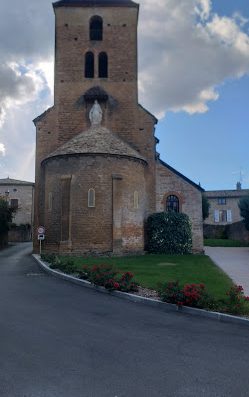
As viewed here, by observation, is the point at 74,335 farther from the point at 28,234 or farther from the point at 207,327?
the point at 28,234

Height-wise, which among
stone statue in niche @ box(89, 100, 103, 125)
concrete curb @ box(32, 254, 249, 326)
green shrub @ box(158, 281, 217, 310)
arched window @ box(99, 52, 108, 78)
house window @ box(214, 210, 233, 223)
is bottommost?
concrete curb @ box(32, 254, 249, 326)

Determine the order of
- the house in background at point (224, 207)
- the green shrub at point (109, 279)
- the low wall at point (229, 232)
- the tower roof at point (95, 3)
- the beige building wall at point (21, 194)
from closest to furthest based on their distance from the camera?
1. the green shrub at point (109, 279)
2. the tower roof at point (95, 3)
3. the low wall at point (229, 232)
4. the beige building wall at point (21, 194)
5. the house in background at point (224, 207)

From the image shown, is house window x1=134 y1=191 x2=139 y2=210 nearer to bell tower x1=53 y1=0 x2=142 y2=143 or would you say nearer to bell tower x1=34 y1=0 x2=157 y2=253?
bell tower x1=34 y1=0 x2=157 y2=253

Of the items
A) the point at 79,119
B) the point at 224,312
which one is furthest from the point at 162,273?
the point at 79,119

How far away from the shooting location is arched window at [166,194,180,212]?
1195 inches

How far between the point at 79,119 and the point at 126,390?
27.8 m

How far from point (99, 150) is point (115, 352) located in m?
19.9

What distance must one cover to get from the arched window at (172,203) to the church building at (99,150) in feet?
0.25

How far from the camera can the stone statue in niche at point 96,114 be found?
30.7 m

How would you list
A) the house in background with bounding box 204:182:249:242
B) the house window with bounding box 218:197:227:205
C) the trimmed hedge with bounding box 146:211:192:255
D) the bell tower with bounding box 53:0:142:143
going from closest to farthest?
1. the trimmed hedge with bounding box 146:211:192:255
2. the bell tower with bounding box 53:0:142:143
3. the house in background with bounding box 204:182:249:242
4. the house window with bounding box 218:197:227:205

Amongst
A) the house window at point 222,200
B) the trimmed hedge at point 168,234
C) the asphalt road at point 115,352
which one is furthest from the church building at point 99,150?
the house window at point 222,200

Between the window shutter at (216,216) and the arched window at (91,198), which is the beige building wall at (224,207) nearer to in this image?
the window shutter at (216,216)

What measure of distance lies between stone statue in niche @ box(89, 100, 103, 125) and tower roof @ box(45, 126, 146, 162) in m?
2.74

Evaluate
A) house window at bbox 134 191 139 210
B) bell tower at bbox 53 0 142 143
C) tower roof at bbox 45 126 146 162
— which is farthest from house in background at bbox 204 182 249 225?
tower roof at bbox 45 126 146 162
